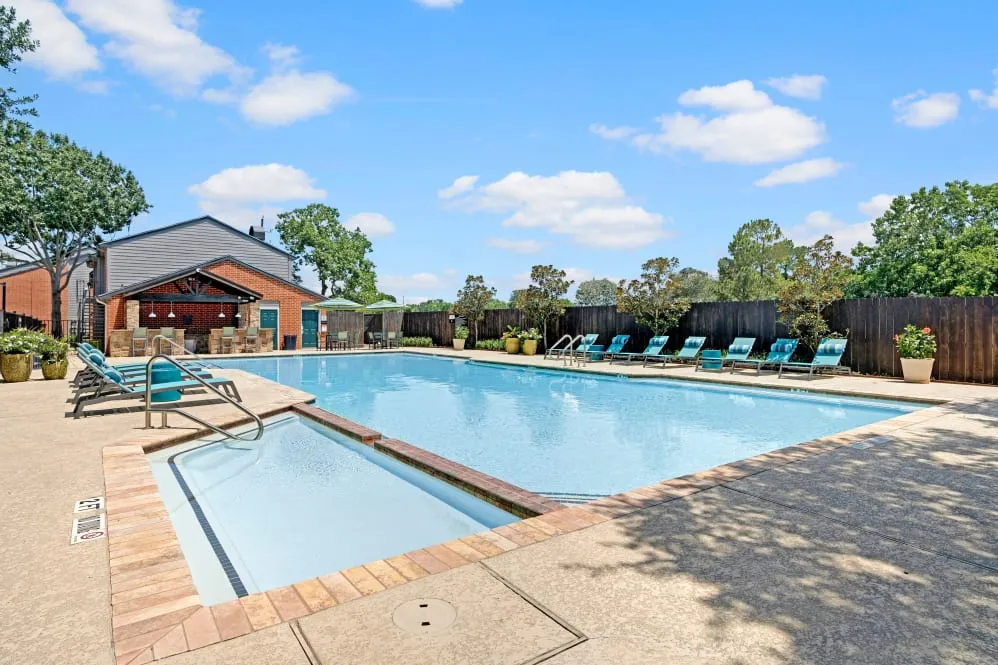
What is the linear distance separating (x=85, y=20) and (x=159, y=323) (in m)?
12.2

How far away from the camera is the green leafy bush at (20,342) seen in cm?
1114

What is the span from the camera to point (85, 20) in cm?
1292

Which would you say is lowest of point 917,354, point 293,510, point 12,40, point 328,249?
point 293,510

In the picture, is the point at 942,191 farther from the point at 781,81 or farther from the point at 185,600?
the point at 185,600

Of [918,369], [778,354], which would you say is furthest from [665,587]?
[778,354]

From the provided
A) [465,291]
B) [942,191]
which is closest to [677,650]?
[465,291]

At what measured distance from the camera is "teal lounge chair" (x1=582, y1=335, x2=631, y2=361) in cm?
1677

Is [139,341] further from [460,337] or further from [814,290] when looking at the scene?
[814,290]

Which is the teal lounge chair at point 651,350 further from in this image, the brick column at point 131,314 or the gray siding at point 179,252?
the gray siding at point 179,252

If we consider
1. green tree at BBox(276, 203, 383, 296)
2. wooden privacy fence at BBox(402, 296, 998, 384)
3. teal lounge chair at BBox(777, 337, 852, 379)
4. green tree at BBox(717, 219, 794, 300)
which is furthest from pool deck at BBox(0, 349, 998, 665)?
green tree at BBox(717, 219, 794, 300)

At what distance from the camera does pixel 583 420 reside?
869 cm

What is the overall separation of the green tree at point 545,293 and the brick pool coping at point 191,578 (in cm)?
1489

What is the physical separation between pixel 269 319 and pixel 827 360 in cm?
2140

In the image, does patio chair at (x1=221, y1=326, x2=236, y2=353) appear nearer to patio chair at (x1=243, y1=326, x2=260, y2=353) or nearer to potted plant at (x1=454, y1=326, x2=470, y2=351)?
patio chair at (x1=243, y1=326, x2=260, y2=353)
